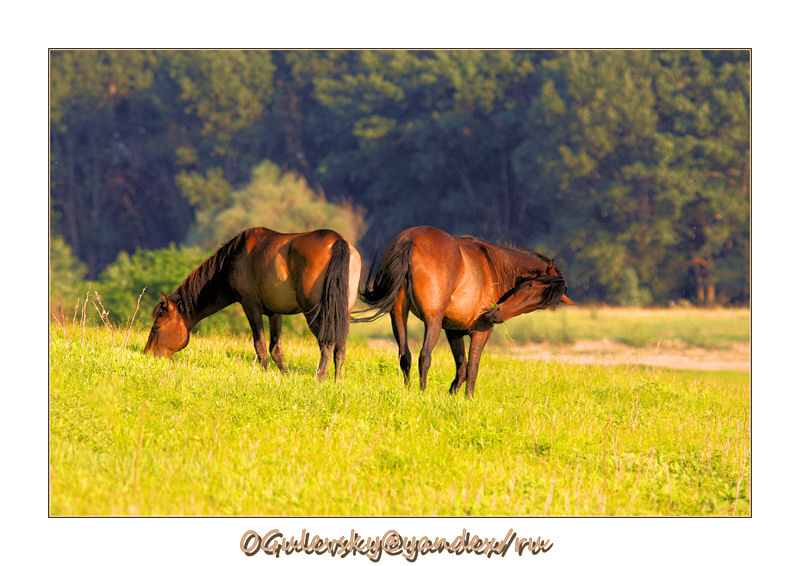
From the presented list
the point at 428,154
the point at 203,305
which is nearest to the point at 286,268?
the point at 203,305

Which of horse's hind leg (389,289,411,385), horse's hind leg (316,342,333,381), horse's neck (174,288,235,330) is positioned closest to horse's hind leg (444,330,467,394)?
horse's hind leg (389,289,411,385)

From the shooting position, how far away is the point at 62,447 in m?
6.82

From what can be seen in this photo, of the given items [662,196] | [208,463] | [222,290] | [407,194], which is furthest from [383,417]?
[407,194]

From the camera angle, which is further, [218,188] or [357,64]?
[357,64]

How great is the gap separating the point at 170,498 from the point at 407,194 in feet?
129

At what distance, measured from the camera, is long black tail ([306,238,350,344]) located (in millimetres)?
9609

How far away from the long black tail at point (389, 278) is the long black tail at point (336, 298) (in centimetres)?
26

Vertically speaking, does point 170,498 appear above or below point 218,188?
below

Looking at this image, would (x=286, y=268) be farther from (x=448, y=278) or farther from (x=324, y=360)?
(x=448, y=278)

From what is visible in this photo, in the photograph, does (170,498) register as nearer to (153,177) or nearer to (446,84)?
(446,84)

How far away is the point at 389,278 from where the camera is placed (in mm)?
9297

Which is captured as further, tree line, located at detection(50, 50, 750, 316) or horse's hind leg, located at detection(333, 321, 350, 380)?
tree line, located at detection(50, 50, 750, 316)

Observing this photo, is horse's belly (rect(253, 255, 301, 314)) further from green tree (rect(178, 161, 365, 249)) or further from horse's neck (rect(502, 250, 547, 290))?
green tree (rect(178, 161, 365, 249))

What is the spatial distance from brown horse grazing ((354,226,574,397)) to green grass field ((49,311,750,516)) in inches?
28.5
